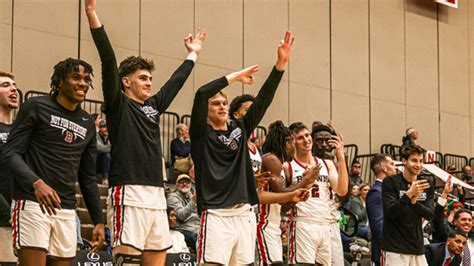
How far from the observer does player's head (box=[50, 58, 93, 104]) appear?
5.75m

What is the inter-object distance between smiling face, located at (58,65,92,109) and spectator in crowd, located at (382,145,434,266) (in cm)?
430

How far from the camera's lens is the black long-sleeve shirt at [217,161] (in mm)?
6598

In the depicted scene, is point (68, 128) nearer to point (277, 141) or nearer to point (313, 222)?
point (277, 141)

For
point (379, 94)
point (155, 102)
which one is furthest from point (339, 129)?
point (155, 102)

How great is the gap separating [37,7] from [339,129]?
7432 mm

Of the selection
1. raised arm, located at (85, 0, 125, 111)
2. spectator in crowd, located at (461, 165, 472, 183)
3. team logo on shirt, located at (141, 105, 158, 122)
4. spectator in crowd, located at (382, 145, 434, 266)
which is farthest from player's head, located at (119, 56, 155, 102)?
spectator in crowd, located at (461, 165, 472, 183)

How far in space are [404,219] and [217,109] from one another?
3102 millimetres

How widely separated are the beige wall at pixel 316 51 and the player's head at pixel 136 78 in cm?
727

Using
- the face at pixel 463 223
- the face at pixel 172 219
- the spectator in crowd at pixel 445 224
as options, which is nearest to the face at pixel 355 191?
the spectator in crowd at pixel 445 224

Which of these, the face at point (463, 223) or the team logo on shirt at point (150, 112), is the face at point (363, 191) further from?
the team logo on shirt at point (150, 112)

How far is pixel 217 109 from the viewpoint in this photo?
691 cm

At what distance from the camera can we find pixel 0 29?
13.1 m

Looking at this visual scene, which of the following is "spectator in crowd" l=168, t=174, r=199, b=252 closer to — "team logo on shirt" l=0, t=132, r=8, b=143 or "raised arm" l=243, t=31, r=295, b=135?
"raised arm" l=243, t=31, r=295, b=135

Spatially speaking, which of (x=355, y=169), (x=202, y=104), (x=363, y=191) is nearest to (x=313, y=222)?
(x=202, y=104)
